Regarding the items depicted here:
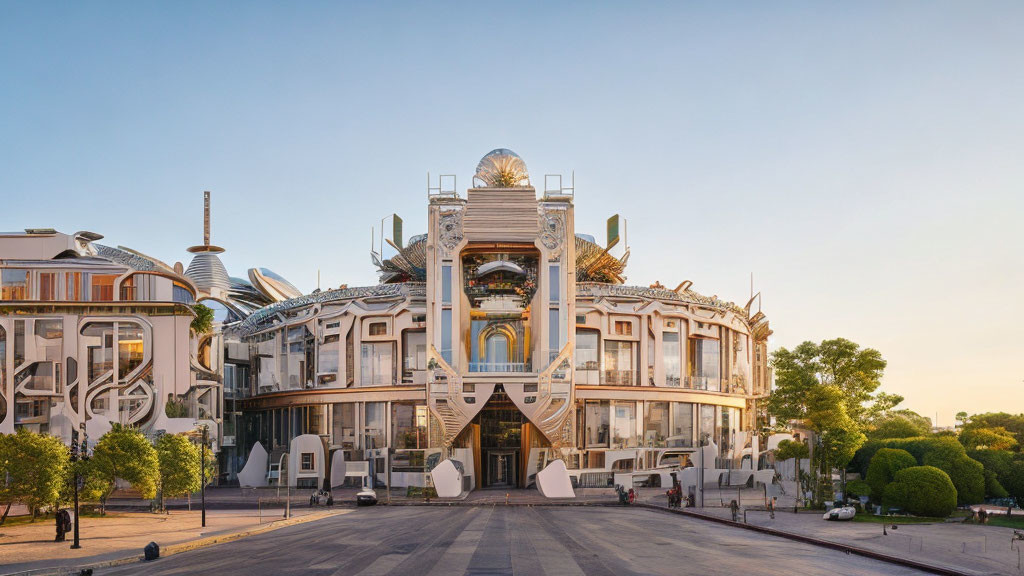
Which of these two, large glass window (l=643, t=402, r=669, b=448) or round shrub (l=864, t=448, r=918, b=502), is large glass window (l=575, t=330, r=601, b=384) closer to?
large glass window (l=643, t=402, r=669, b=448)

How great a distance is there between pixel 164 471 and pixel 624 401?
4345cm

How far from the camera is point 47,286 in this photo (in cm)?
6906

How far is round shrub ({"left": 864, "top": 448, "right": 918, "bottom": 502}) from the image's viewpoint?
4594 centimetres

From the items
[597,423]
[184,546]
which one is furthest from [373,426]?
[184,546]

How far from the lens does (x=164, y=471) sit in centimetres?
4922

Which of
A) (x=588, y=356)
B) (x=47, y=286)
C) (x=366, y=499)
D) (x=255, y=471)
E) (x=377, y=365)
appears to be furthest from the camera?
(x=588, y=356)

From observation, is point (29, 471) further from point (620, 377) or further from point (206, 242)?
point (206, 242)

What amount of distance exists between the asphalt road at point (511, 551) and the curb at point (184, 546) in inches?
26.5

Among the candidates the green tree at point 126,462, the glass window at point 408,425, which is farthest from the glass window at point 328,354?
the green tree at point 126,462

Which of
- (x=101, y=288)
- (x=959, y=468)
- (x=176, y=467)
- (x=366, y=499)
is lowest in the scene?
(x=366, y=499)

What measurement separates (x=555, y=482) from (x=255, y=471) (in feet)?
99.3

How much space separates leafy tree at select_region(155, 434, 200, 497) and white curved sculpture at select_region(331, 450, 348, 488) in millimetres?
23969

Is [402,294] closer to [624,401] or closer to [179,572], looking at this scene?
[624,401]

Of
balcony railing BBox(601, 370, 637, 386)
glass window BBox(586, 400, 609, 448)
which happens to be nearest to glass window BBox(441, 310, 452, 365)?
glass window BBox(586, 400, 609, 448)
